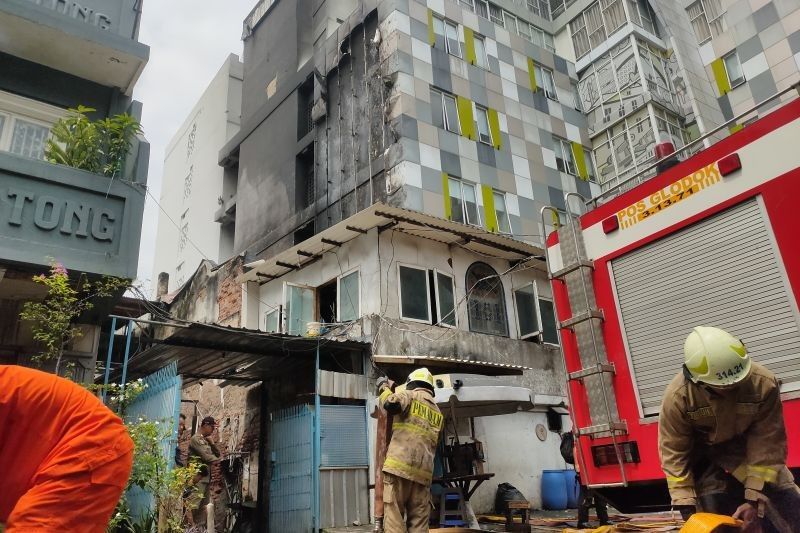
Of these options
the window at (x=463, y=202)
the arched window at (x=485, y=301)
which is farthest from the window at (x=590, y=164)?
the arched window at (x=485, y=301)

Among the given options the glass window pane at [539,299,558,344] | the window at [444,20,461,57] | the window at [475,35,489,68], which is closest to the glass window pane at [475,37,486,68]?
the window at [475,35,489,68]

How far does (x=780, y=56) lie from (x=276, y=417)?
19.1 metres

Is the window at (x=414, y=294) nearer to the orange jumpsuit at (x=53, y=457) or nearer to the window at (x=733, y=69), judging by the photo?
the orange jumpsuit at (x=53, y=457)

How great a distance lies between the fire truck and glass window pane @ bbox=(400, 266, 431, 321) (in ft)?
23.6

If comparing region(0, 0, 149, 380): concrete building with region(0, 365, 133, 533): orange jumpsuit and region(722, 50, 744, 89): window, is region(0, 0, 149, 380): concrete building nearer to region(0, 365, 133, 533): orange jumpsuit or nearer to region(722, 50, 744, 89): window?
region(0, 365, 133, 533): orange jumpsuit

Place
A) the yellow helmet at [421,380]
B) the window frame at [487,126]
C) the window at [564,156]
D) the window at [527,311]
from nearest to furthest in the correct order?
the yellow helmet at [421,380] → the window at [527,311] → the window frame at [487,126] → the window at [564,156]

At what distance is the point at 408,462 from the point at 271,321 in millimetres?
10973

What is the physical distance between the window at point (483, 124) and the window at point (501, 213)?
1.87m

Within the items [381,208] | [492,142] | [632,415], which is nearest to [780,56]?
[492,142]

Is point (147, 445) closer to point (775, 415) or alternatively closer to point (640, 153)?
point (775, 415)

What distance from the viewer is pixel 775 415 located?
3.31 metres

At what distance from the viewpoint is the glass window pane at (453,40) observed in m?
18.5

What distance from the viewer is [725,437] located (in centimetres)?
346

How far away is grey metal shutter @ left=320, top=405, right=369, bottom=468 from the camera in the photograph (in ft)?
35.6
